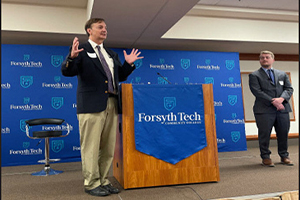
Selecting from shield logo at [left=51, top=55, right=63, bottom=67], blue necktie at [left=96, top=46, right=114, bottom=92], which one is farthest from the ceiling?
blue necktie at [left=96, top=46, right=114, bottom=92]

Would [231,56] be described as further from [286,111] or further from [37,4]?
[37,4]

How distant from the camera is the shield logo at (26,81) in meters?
4.67

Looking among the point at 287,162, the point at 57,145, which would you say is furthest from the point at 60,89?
the point at 287,162

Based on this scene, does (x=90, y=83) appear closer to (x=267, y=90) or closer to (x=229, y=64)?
(x=267, y=90)

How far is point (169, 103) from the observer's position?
2529 mm

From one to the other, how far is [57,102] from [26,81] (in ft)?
2.14

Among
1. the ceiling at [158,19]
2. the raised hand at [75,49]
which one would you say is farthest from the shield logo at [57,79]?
the raised hand at [75,49]

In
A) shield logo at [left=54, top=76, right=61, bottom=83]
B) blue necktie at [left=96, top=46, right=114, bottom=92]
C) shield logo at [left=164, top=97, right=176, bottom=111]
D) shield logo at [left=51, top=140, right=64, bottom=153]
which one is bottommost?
shield logo at [left=51, top=140, right=64, bottom=153]

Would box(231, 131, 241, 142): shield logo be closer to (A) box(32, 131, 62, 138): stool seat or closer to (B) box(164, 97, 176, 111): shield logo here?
(B) box(164, 97, 176, 111): shield logo

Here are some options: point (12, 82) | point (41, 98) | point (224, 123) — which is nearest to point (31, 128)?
point (41, 98)

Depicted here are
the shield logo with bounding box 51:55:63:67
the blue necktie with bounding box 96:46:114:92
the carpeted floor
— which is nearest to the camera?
the carpeted floor

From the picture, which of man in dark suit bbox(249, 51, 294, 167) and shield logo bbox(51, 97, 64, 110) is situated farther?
shield logo bbox(51, 97, 64, 110)

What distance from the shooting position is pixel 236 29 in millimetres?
5418

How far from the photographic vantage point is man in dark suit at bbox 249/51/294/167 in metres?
3.44
